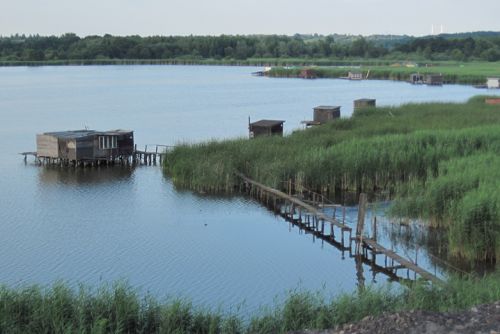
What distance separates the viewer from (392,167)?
35.2m

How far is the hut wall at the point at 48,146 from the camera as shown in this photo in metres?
45.3

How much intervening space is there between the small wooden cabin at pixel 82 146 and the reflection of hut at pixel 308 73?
350 ft

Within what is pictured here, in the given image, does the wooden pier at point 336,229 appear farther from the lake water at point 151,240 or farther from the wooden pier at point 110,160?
the wooden pier at point 110,160

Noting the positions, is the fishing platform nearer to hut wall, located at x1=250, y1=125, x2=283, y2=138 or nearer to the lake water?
the lake water

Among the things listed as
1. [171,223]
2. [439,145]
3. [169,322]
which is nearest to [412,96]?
[439,145]

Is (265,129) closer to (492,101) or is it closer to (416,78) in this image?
(492,101)

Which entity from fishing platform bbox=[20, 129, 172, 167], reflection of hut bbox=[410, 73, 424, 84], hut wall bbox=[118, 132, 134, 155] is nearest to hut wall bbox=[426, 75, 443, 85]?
reflection of hut bbox=[410, 73, 424, 84]

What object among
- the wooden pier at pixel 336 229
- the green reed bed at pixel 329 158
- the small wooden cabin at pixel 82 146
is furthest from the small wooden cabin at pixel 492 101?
the wooden pier at pixel 336 229

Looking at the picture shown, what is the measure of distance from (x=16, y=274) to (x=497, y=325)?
1587 cm

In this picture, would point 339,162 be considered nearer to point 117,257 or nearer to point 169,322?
point 117,257

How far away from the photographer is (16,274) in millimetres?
24469

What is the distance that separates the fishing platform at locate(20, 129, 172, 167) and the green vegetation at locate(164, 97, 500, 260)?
5564mm

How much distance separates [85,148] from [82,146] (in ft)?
0.98

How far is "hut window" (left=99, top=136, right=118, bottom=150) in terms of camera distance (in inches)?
1789
